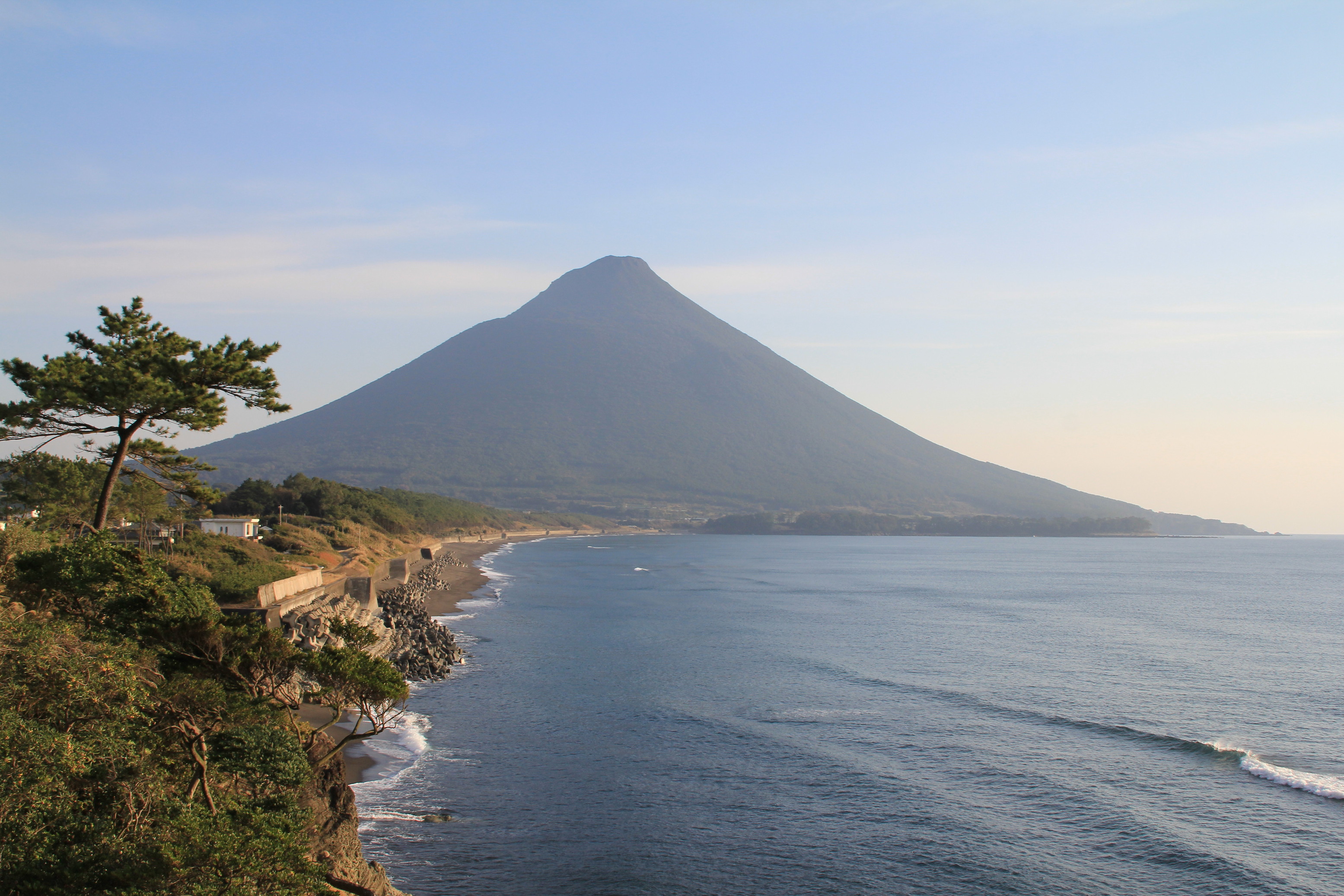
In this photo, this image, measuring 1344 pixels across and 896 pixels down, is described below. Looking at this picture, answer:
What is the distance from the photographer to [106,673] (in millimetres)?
10617

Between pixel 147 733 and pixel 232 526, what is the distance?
4835 centimetres

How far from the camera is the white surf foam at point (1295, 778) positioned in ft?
62.7

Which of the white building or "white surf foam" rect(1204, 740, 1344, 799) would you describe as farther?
the white building

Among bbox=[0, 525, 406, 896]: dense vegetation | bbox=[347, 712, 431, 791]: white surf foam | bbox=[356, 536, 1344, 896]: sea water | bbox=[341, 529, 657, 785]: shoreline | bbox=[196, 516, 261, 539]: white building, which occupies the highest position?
bbox=[0, 525, 406, 896]: dense vegetation

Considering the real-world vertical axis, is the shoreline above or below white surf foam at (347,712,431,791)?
below

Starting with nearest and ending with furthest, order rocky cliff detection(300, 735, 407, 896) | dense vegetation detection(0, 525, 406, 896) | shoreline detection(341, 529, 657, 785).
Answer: dense vegetation detection(0, 525, 406, 896) → rocky cliff detection(300, 735, 407, 896) → shoreline detection(341, 529, 657, 785)

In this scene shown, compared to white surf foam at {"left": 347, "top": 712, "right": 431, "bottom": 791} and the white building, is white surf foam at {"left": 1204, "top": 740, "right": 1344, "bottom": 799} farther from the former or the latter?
the white building

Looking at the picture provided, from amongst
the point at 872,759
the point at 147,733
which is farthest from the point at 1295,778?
the point at 147,733

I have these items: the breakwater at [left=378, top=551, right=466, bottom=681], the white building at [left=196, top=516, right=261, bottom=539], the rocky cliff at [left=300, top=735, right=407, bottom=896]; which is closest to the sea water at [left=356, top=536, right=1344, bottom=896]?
the breakwater at [left=378, top=551, right=466, bottom=681]

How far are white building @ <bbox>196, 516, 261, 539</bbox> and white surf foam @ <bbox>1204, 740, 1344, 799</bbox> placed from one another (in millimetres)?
49043

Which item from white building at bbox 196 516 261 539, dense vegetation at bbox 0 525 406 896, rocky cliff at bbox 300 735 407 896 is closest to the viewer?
dense vegetation at bbox 0 525 406 896

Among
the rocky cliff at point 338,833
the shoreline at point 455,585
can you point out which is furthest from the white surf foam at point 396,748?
the rocky cliff at point 338,833

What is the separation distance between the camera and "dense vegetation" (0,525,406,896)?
8039mm

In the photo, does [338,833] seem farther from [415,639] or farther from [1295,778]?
[415,639]
